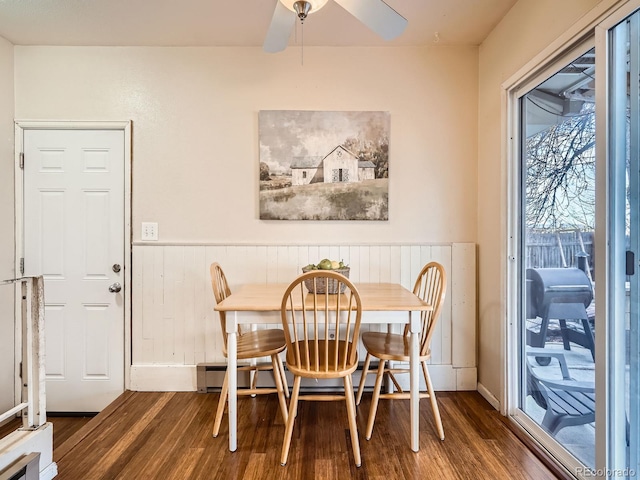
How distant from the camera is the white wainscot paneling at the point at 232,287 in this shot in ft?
7.97

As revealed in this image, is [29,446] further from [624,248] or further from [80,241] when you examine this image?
[624,248]

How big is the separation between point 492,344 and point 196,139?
2.57 m

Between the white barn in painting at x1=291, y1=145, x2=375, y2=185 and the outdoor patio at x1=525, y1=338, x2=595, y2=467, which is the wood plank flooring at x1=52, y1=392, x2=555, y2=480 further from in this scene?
the white barn in painting at x1=291, y1=145, x2=375, y2=185

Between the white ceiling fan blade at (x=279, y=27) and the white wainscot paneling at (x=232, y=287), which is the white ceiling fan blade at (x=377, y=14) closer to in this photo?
the white ceiling fan blade at (x=279, y=27)

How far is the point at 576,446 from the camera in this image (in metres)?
1.58

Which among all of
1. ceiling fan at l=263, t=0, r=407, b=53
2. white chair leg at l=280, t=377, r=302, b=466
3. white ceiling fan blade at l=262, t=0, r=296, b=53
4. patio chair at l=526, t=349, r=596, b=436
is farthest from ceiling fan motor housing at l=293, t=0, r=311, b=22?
patio chair at l=526, t=349, r=596, b=436

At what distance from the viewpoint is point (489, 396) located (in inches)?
88.0

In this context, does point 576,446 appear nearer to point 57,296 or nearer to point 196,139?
point 196,139

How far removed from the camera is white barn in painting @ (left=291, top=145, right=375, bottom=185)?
7.94 ft

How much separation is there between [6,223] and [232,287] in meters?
1.68

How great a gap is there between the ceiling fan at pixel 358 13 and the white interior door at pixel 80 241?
1579 millimetres

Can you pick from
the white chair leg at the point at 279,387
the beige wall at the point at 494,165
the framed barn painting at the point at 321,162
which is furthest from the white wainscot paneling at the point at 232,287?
the white chair leg at the point at 279,387

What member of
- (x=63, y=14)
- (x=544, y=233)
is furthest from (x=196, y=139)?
(x=544, y=233)

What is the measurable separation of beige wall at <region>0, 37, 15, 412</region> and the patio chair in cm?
354
